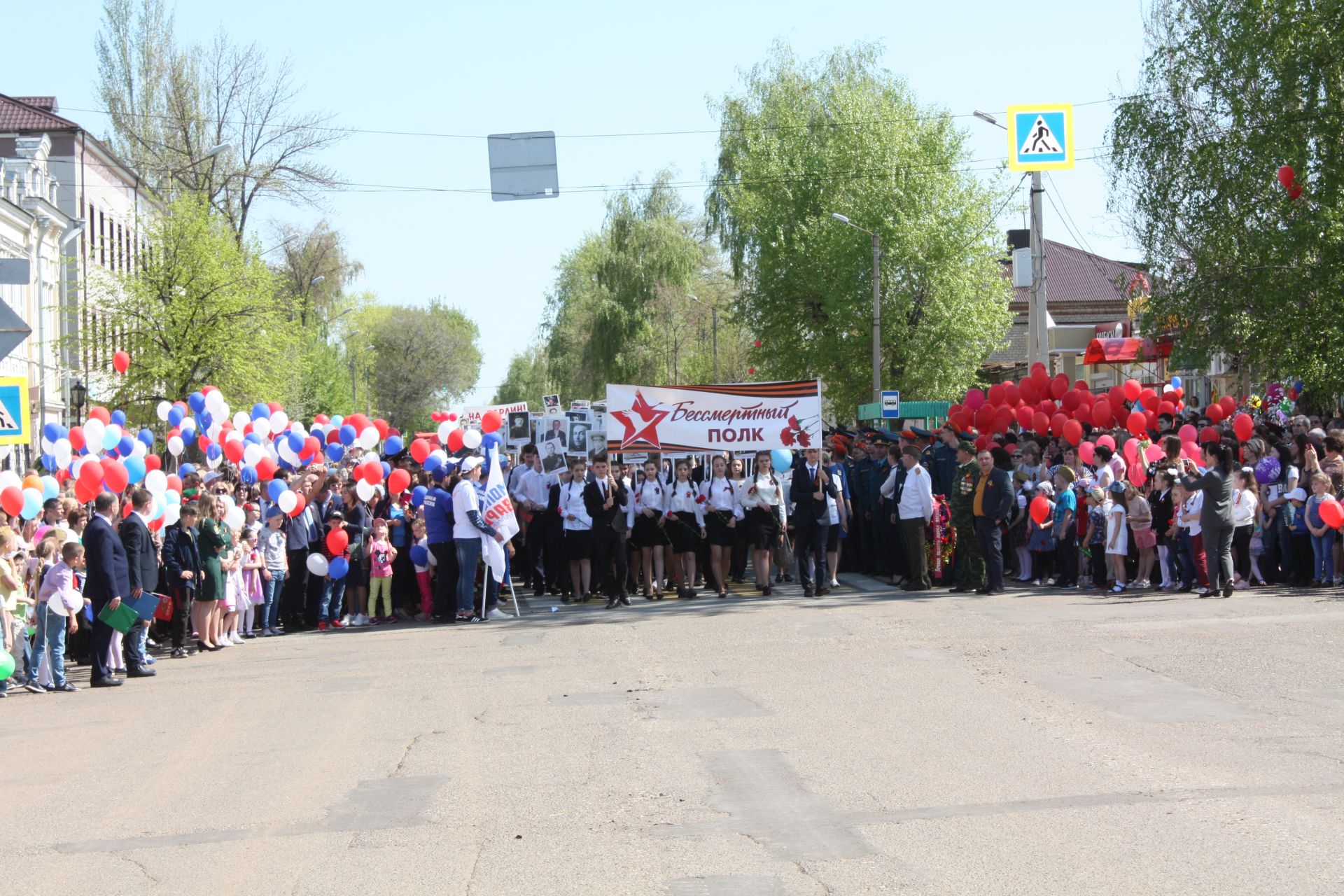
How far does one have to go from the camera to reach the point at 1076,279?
7531 cm

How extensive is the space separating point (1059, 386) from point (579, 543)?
29.2 ft

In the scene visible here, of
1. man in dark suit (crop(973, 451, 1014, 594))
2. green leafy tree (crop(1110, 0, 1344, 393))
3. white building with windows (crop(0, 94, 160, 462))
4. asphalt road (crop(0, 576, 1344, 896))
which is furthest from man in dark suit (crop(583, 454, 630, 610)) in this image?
white building with windows (crop(0, 94, 160, 462))

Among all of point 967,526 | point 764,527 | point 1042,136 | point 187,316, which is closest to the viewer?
point 967,526

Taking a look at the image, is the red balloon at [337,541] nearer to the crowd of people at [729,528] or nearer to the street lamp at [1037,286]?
the crowd of people at [729,528]

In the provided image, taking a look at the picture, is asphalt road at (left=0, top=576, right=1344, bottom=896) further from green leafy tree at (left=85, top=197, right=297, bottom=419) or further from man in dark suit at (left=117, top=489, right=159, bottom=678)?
green leafy tree at (left=85, top=197, right=297, bottom=419)

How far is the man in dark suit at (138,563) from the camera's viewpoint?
1366 cm

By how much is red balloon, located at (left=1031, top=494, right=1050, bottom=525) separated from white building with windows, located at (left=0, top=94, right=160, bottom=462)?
85.7ft

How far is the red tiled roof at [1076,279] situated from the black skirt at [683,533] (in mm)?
53344

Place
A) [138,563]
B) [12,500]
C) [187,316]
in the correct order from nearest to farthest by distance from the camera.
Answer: [138,563] → [12,500] → [187,316]

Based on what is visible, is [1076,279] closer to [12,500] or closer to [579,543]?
[579,543]

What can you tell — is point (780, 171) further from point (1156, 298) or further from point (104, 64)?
point (104, 64)

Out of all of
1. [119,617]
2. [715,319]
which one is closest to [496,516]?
[119,617]

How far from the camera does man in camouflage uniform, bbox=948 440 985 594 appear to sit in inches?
703

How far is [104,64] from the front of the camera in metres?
53.0
